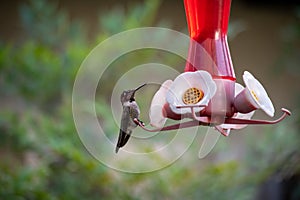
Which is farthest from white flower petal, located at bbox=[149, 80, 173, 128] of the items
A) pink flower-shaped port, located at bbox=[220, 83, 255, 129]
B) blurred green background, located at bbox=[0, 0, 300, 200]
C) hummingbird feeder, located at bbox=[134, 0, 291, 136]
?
blurred green background, located at bbox=[0, 0, 300, 200]

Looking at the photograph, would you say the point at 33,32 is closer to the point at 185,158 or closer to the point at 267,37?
the point at 185,158

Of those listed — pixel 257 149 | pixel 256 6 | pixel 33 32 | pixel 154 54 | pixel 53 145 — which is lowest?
pixel 257 149

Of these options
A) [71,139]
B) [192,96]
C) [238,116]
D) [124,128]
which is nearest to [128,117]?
[124,128]

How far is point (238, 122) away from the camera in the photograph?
1221 millimetres

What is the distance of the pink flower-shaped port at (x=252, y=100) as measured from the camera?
117cm

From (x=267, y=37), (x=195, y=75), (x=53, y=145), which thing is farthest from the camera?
(x=267, y=37)

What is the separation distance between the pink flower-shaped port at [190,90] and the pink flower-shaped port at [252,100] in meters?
0.07

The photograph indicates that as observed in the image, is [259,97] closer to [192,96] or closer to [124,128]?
[192,96]

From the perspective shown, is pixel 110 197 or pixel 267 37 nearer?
pixel 110 197

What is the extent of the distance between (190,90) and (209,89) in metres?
0.04

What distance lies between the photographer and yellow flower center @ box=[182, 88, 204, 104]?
119cm

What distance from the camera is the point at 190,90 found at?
1197 millimetres

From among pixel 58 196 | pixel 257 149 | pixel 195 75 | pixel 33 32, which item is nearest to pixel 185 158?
pixel 257 149

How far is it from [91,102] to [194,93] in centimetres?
147
